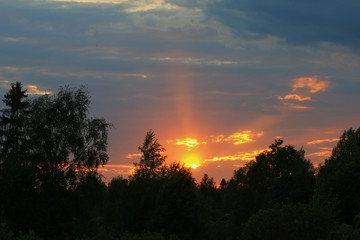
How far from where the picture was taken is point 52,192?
69.5 meters

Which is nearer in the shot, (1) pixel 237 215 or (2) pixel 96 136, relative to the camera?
(2) pixel 96 136

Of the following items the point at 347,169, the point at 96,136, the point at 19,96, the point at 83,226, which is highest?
the point at 19,96

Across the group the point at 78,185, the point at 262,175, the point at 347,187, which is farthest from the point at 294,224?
the point at 262,175

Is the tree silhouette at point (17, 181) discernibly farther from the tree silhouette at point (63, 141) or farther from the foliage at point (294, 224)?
the foliage at point (294, 224)

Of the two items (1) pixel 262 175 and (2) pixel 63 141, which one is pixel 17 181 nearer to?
(2) pixel 63 141

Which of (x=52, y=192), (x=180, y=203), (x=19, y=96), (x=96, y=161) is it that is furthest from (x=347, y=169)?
(x=19, y=96)

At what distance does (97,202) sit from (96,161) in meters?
5.31

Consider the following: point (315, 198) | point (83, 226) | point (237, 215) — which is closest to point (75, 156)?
point (83, 226)

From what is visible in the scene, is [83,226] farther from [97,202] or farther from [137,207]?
[137,207]

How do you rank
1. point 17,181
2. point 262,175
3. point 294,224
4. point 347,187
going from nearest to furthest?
point 294,224 < point 347,187 < point 17,181 < point 262,175

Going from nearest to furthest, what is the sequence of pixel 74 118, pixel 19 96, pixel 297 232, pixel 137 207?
pixel 297 232 → pixel 137 207 → pixel 74 118 → pixel 19 96

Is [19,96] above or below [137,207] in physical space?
above

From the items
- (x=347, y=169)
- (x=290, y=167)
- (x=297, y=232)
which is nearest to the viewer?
(x=297, y=232)

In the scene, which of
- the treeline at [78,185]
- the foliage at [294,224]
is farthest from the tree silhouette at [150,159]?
the foliage at [294,224]
